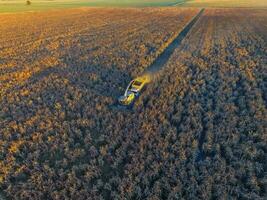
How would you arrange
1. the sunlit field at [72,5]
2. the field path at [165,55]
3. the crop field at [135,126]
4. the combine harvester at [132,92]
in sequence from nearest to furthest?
the crop field at [135,126]
the combine harvester at [132,92]
the field path at [165,55]
the sunlit field at [72,5]

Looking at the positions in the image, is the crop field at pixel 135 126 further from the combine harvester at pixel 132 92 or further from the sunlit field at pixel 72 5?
the sunlit field at pixel 72 5

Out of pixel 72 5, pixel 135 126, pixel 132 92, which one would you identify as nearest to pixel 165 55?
pixel 132 92

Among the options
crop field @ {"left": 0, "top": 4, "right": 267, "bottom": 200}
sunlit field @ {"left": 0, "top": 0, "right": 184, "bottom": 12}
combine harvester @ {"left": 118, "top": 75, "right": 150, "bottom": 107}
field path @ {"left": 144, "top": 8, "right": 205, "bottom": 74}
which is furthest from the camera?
sunlit field @ {"left": 0, "top": 0, "right": 184, "bottom": 12}

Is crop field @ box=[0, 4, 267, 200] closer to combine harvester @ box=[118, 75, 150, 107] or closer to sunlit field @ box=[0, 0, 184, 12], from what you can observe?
combine harvester @ box=[118, 75, 150, 107]

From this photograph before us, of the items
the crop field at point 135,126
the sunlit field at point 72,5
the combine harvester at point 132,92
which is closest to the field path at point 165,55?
the crop field at point 135,126

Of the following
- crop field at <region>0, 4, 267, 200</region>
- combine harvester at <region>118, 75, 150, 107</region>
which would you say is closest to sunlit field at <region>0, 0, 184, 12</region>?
crop field at <region>0, 4, 267, 200</region>

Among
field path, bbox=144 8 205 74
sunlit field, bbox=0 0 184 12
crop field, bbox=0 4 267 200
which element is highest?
sunlit field, bbox=0 0 184 12

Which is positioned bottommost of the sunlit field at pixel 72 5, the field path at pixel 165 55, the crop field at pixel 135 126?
the crop field at pixel 135 126

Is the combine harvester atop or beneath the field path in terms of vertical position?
beneath
